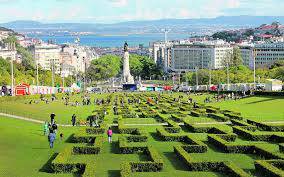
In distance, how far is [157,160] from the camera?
2562cm

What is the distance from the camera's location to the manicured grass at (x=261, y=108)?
1914 inches

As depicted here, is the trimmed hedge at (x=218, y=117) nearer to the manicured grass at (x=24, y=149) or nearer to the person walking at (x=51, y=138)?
Result: the manicured grass at (x=24, y=149)

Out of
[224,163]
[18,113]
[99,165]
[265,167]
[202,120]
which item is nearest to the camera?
[265,167]

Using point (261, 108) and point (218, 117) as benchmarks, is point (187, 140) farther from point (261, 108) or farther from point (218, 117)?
point (261, 108)

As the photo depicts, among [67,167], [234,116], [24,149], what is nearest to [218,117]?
[234,116]

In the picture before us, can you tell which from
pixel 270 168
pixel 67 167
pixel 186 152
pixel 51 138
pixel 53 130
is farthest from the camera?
pixel 53 130

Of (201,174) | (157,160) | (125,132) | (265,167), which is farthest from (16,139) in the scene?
(265,167)

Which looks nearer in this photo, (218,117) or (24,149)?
(24,149)

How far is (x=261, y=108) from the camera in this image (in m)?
58.1

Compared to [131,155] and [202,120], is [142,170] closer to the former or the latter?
[131,155]

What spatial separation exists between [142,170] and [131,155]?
16.3 ft

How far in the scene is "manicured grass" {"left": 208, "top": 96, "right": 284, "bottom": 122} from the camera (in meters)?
48.6

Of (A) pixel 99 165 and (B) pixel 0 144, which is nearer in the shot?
(A) pixel 99 165

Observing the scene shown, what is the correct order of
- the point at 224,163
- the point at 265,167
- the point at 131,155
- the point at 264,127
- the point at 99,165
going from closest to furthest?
1. the point at 265,167
2. the point at 224,163
3. the point at 99,165
4. the point at 131,155
5. the point at 264,127
